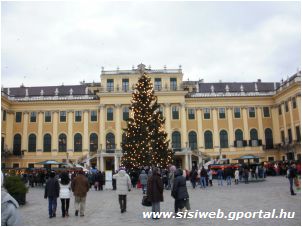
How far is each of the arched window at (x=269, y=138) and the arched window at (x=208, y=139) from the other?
313 inches

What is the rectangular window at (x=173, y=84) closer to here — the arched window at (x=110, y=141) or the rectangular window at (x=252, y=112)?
the arched window at (x=110, y=141)

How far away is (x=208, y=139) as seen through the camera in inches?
1997

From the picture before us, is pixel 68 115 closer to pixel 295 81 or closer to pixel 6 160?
pixel 6 160

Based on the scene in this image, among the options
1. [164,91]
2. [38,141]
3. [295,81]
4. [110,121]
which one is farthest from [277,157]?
[38,141]

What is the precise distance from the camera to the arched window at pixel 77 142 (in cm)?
5034

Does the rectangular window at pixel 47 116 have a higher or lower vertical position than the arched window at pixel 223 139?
higher

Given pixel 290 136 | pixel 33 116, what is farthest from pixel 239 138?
pixel 33 116

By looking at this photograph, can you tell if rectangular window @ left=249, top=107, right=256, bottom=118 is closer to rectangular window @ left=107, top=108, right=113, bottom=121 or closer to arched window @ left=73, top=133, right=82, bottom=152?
rectangular window @ left=107, top=108, right=113, bottom=121

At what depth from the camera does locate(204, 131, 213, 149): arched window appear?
5044 centimetres

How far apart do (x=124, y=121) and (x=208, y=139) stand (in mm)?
Answer: 12206

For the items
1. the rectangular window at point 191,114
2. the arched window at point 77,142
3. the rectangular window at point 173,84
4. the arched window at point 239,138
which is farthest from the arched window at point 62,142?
the arched window at point 239,138

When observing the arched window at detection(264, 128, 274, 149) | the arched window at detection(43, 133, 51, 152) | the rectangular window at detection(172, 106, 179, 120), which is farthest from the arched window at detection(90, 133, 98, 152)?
the arched window at detection(264, 128, 274, 149)

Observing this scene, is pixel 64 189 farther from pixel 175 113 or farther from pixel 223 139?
pixel 223 139

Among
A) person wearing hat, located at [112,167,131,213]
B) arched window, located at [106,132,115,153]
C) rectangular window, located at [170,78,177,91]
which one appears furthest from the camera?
rectangular window, located at [170,78,177,91]
